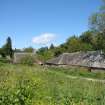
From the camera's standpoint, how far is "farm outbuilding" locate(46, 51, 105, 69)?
58516 millimetres

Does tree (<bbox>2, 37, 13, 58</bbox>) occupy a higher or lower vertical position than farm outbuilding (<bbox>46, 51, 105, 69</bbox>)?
higher

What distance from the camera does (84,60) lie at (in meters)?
61.9

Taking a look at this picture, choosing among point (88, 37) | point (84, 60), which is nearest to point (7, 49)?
point (88, 37)

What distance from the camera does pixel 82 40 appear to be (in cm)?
10531

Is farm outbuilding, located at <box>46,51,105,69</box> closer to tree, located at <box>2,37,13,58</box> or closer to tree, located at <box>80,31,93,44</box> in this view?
tree, located at <box>80,31,93,44</box>

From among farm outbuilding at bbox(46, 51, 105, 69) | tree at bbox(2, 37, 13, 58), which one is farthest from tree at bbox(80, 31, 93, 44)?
tree at bbox(2, 37, 13, 58)

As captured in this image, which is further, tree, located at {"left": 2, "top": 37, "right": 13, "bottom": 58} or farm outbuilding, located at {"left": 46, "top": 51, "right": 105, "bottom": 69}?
tree, located at {"left": 2, "top": 37, "right": 13, "bottom": 58}

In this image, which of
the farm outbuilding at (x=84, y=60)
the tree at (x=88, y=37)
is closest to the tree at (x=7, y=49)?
the tree at (x=88, y=37)

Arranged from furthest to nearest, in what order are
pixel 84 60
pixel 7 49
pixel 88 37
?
pixel 7 49, pixel 88 37, pixel 84 60

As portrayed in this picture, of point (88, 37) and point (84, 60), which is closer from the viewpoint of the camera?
point (84, 60)

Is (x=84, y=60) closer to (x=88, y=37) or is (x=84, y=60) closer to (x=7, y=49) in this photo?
(x=88, y=37)

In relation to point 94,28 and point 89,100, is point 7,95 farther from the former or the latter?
point 94,28

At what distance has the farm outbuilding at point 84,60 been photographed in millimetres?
58516

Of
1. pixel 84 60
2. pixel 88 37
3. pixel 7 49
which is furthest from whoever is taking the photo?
pixel 7 49
